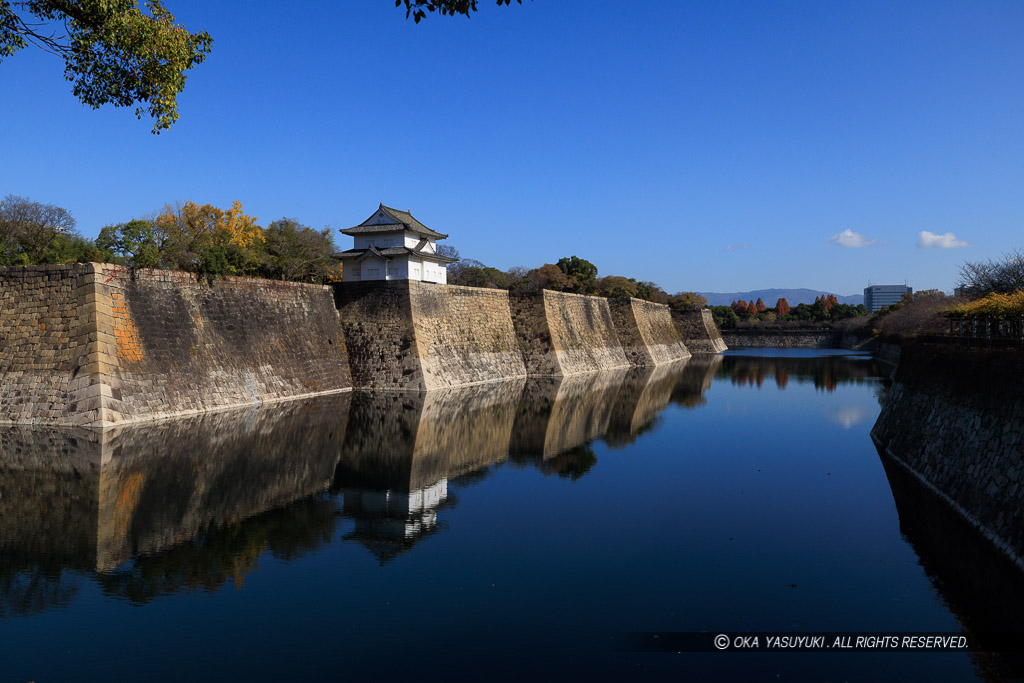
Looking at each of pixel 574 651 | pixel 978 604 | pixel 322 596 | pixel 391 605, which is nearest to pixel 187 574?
pixel 322 596

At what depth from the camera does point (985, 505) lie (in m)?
7.32

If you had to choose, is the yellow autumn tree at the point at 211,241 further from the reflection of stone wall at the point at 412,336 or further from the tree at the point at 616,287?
the tree at the point at 616,287

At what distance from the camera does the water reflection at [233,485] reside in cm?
641

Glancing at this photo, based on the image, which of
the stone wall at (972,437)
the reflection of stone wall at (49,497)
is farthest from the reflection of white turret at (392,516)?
the stone wall at (972,437)

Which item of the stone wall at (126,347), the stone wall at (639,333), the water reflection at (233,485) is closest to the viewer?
the water reflection at (233,485)

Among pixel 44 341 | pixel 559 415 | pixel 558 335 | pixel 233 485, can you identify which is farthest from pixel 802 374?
pixel 44 341

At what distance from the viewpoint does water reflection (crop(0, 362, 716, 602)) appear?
21.0 ft

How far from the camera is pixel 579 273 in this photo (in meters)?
60.2

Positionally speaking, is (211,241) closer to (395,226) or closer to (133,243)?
(133,243)

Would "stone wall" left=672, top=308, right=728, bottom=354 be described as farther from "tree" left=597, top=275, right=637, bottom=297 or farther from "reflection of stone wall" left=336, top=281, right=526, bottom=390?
"reflection of stone wall" left=336, top=281, right=526, bottom=390

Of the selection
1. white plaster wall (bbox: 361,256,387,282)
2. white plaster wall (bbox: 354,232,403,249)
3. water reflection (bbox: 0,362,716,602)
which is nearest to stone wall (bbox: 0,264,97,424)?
water reflection (bbox: 0,362,716,602)

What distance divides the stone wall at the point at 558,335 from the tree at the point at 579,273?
19.5 m

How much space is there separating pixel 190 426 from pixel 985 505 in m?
14.0

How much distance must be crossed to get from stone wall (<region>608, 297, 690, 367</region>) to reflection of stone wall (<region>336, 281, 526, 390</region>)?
641 inches
